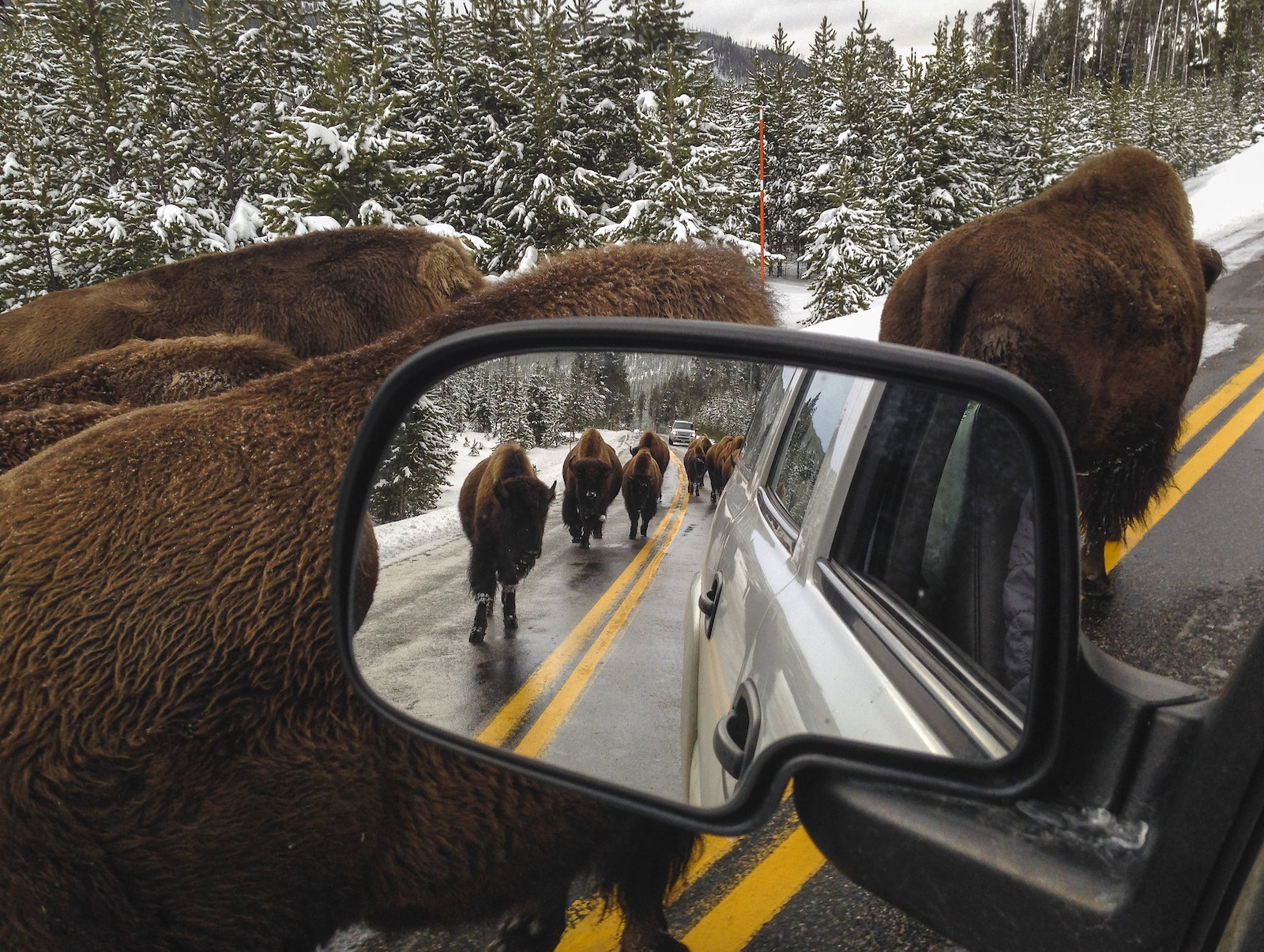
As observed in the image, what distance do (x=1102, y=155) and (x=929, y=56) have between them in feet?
53.6

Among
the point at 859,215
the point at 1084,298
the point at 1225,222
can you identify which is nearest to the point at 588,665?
the point at 1084,298

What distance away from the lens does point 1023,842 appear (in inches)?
31.4

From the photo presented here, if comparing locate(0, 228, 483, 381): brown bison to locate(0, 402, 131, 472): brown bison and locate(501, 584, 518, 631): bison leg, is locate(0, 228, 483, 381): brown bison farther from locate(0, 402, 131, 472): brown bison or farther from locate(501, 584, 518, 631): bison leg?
locate(501, 584, 518, 631): bison leg

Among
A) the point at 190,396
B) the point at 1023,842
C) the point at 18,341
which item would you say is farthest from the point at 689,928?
the point at 18,341

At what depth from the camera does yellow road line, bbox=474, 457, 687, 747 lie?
45.3 inches

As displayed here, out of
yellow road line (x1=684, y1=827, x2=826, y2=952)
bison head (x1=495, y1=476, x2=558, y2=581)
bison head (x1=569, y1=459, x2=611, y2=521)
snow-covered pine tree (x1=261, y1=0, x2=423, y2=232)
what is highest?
snow-covered pine tree (x1=261, y1=0, x2=423, y2=232)

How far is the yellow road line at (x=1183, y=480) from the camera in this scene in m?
2.08

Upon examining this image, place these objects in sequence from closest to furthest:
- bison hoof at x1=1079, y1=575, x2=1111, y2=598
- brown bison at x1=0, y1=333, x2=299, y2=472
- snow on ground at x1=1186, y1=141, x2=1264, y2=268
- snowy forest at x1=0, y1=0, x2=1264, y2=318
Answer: bison hoof at x1=1079, y1=575, x2=1111, y2=598
brown bison at x1=0, y1=333, x2=299, y2=472
snow on ground at x1=1186, y1=141, x2=1264, y2=268
snowy forest at x1=0, y1=0, x2=1264, y2=318

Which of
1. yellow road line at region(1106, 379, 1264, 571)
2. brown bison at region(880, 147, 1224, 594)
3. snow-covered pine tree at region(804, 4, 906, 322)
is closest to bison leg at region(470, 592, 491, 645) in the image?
yellow road line at region(1106, 379, 1264, 571)

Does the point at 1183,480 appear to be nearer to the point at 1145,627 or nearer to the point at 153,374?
the point at 1145,627

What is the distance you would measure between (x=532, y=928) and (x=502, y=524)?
5.01 ft

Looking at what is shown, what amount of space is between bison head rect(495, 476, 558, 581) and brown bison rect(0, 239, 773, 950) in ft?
1.04

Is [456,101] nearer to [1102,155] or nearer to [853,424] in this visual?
[1102,155]

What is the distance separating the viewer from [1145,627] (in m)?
1.58
